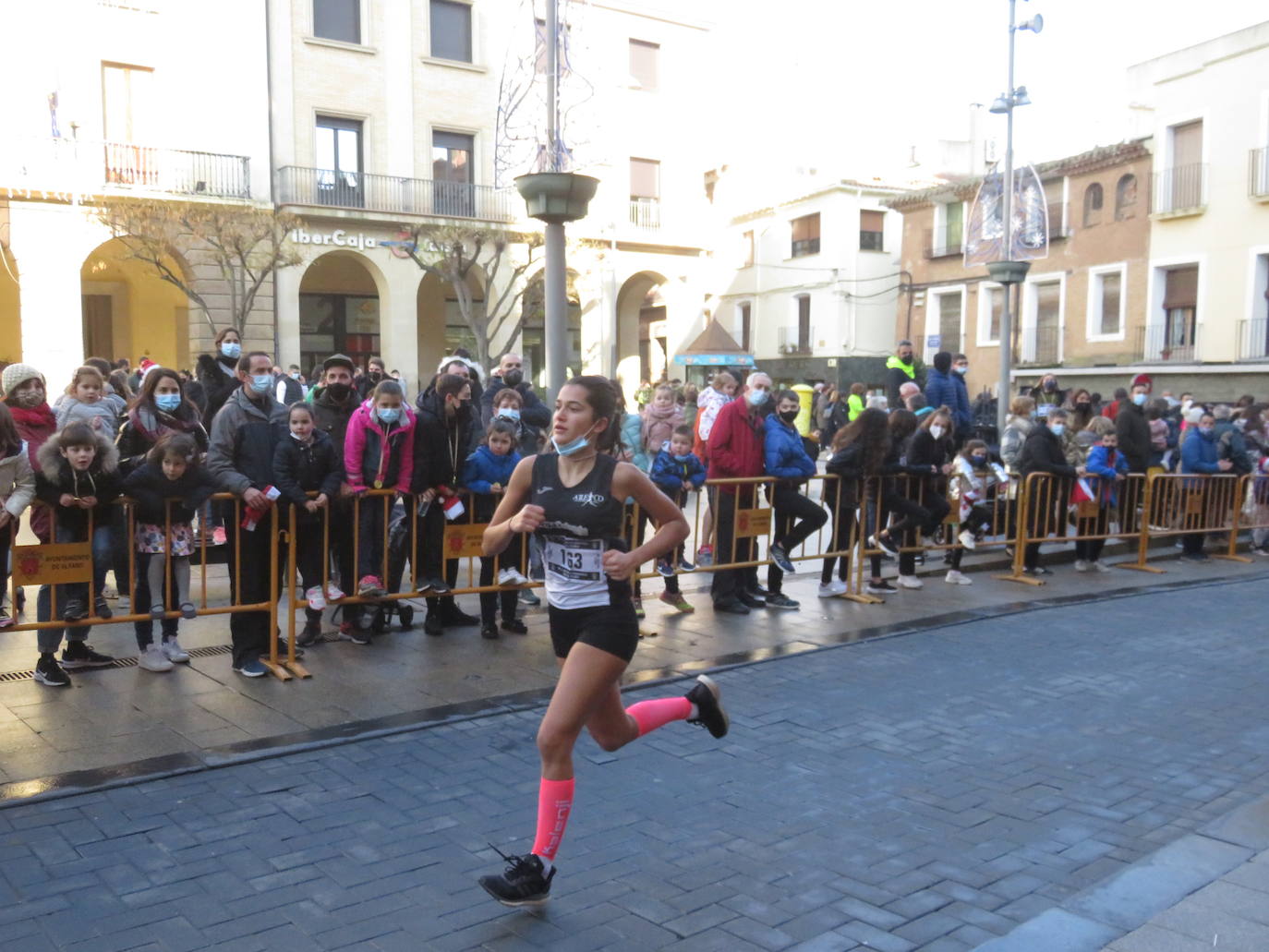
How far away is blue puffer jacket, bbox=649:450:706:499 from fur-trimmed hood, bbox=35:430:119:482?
4.09 m

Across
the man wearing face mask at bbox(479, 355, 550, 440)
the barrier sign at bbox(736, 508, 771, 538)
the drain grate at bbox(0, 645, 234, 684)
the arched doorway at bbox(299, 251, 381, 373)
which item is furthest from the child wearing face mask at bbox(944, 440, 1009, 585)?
the arched doorway at bbox(299, 251, 381, 373)

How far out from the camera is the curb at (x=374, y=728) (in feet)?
15.9

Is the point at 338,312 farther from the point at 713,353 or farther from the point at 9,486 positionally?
the point at 9,486

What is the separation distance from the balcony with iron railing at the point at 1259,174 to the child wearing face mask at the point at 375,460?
25261 mm

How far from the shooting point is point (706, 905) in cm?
383

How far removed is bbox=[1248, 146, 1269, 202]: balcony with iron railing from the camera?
1002 inches

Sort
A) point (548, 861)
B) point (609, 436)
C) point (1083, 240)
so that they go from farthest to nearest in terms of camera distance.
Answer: point (1083, 240)
point (609, 436)
point (548, 861)

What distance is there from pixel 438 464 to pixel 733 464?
105 inches

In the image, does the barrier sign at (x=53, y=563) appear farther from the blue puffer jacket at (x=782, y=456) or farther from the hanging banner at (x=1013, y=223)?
the hanging banner at (x=1013, y=223)

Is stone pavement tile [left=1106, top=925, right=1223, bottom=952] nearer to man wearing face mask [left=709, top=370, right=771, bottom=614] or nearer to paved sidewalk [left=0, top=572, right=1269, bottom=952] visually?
paved sidewalk [left=0, top=572, right=1269, bottom=952]

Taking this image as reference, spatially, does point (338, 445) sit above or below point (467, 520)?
above

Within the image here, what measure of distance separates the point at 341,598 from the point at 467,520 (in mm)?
1091

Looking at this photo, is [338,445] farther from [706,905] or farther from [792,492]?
[706,905]

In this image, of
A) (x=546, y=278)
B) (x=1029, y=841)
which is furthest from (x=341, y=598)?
(x=1029, y=841)
